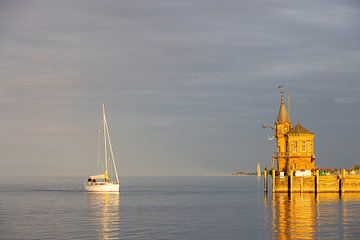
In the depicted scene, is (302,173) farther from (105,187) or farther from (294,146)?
(105,187)

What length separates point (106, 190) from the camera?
508 ft

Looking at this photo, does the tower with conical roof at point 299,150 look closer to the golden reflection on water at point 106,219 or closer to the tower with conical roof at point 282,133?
the tower with conical roof at point 282,133

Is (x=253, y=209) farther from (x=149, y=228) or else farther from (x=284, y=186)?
(x=149, y=228)

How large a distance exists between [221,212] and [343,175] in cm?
3223

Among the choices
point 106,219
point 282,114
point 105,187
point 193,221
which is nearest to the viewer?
point 193,221

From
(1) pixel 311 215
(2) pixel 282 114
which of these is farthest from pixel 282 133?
(1) pixel 311 215

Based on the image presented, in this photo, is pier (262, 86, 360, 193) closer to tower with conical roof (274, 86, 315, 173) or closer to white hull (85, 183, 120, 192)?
tower with conical roof (274, 86, 315, 173)

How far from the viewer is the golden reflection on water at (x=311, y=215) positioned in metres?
67.3

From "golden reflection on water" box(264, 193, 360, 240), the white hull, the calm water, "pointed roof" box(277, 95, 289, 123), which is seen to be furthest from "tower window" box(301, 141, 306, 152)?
the white hull

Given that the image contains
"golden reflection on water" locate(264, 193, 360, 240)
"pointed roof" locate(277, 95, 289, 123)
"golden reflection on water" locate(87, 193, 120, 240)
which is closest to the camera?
"golden reflection on water" locate(264, 193, 360, 240)

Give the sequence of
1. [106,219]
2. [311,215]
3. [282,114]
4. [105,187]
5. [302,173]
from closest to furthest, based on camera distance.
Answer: [311,215], [106,219], [302,173], [282,114], [105,187]

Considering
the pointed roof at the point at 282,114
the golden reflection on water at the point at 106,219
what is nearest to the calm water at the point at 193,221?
the golden reflection on water at the point at 106,219

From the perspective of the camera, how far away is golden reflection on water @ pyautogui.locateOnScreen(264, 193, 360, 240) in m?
67.3

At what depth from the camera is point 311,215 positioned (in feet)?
278
